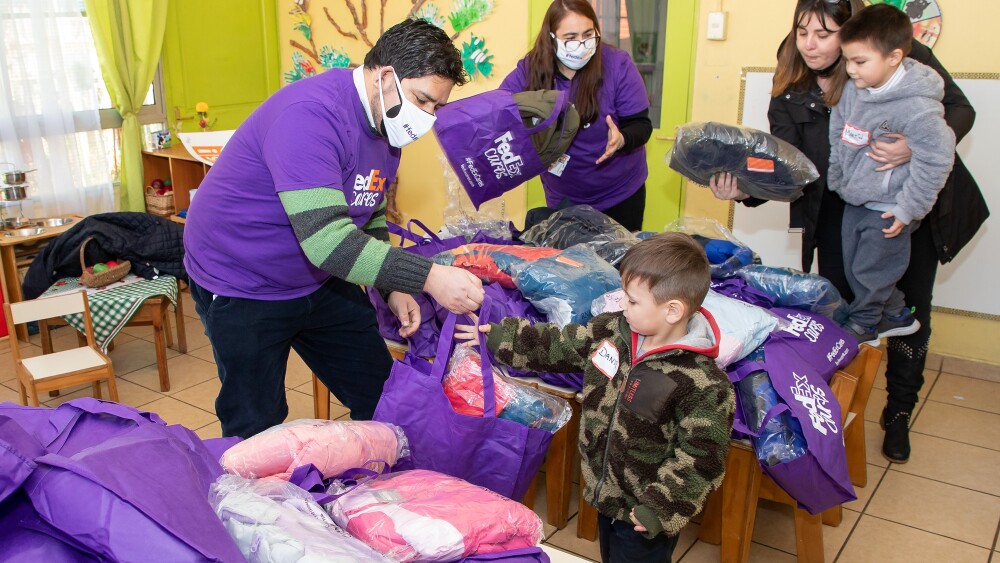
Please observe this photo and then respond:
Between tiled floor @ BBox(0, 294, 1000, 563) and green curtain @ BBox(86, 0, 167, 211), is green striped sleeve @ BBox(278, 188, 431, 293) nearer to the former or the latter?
tiled floor @ BBox(0, 294, 1000, 563)

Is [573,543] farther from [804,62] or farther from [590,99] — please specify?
[804,62]

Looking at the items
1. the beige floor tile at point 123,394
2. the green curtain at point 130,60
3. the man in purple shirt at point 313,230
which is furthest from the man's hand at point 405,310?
the green curtain at point 130,60

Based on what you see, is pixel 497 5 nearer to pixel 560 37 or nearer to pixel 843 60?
pixel 560 37

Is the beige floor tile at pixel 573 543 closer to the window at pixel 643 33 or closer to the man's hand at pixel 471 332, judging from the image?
the man's hand at pixel 471 332

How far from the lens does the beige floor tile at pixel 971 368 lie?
3.81 metres

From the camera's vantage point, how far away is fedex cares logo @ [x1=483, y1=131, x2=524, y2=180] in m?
2.73

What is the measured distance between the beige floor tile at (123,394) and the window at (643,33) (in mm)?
2824

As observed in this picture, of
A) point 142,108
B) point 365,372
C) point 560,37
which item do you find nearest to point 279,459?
point 365,372

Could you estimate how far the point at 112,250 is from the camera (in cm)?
385

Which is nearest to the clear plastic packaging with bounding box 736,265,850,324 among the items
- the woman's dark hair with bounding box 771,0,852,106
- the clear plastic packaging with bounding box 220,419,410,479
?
the woman's dark hair with bounding box 771,0,852,106

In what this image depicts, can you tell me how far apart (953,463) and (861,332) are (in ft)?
2.60

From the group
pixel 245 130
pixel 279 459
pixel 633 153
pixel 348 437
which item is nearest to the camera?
pixel 279 459

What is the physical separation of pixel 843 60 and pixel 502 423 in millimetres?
1707

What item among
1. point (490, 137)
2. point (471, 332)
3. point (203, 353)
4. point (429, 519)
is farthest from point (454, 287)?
point (203, 353)
